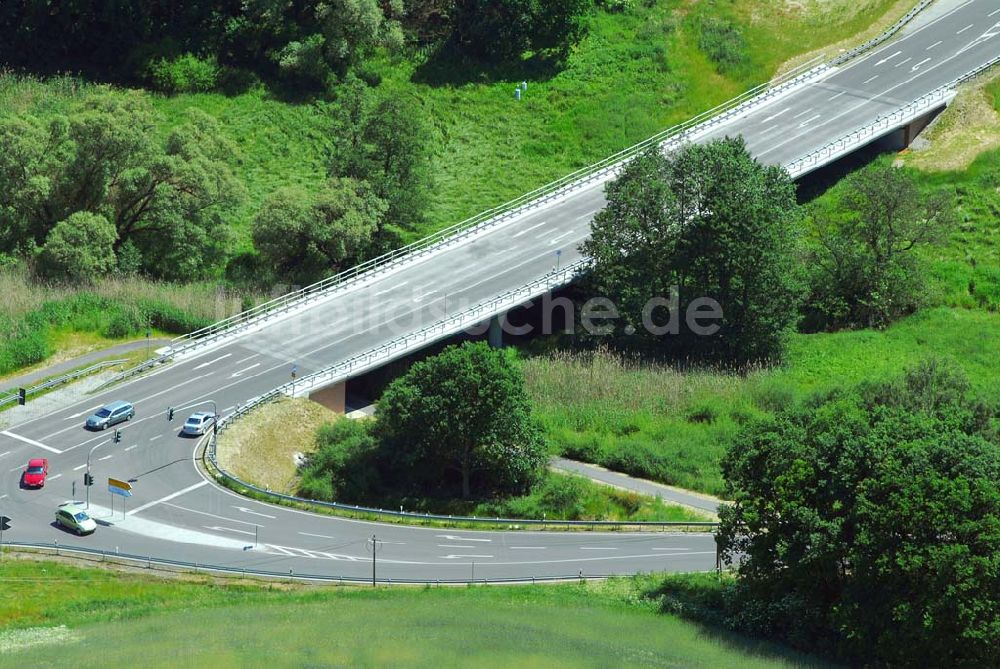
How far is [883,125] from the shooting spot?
370 feet

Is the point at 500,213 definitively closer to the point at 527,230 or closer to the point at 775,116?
the point at 527,230

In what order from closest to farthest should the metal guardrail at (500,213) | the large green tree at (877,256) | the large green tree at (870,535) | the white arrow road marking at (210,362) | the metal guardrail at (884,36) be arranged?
the large green tree at (870,535) → the white arrow road marking at (210,362) → the metal guardrail at (500,213) → the large green tree at (877,256) → the metal guardrail at (884,36)

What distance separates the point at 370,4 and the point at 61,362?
136ft

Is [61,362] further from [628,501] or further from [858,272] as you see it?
[858,272]

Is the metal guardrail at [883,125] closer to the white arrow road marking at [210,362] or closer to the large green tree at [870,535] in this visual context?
the white arrow road marking at [210,362]

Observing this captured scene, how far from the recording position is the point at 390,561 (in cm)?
7244

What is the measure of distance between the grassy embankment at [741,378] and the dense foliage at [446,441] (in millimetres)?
5647

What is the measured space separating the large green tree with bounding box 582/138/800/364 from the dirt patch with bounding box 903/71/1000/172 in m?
17.7

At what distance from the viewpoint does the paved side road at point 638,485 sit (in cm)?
8150

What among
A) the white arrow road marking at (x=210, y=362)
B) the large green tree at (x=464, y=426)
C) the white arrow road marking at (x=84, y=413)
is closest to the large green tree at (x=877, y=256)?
the large green tree at (x=464, y=426)

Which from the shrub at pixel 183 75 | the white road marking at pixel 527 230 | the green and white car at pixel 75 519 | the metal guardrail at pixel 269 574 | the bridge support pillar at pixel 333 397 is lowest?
the metal guardrail at pixel 269 574

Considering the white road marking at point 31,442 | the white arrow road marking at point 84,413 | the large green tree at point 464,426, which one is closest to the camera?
the large green tree at point 464,426

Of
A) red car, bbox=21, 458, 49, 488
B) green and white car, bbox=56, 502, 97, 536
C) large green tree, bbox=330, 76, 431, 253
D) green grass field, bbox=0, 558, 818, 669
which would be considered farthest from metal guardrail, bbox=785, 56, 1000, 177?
green and white car, bbox=56, 502, 97, 536

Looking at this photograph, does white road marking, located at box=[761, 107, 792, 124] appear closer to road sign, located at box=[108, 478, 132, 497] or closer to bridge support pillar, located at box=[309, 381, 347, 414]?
bridge support pillar, located at box=[309, 381, 347, 414]
